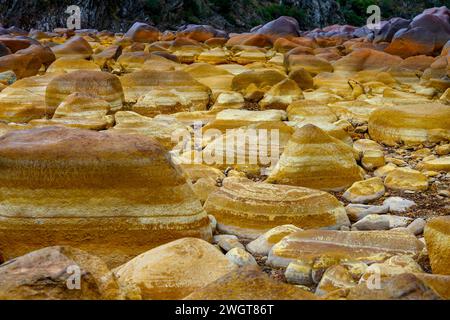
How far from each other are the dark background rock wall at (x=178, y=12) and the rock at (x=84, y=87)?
2079 centimetres

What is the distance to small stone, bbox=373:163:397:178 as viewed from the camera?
5.10 meters

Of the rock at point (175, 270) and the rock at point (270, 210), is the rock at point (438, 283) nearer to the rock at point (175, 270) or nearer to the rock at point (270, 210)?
the rock at point (175, 270)

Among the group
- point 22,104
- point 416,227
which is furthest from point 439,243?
point 22,104

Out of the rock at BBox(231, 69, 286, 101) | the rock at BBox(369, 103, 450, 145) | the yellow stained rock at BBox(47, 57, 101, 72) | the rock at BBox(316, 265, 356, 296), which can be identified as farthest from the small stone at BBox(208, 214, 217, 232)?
the yellow stained rock at BBox(47, 57, 101, 72)

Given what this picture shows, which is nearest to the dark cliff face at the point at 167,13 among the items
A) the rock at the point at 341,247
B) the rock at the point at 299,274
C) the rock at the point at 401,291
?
the rock at the point at 341,247

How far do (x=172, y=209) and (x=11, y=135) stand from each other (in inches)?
38.7

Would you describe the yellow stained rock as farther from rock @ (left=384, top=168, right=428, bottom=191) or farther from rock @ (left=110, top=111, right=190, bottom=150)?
rock @ (left=384, top=168, right=428, bottom=191)

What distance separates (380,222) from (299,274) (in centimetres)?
104

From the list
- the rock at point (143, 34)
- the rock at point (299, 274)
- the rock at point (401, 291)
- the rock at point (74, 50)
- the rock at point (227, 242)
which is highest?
the rock at point (401, 291)

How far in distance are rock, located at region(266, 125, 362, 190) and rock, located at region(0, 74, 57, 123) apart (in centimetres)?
343

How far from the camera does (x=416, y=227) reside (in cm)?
379

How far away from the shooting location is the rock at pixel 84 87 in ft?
24.1

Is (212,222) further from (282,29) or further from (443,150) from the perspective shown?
(282,29)

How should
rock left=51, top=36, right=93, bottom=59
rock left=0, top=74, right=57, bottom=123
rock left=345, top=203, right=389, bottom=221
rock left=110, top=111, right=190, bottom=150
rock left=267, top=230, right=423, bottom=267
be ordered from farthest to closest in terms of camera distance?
rock left=51, top=36, right=93, bottom=59 → rock left=0, top=74, right=57, bottom=123 → rock left=110, top=111, right=190, bottom=150 → rock left=345, top=203, right=389, bottom=221 → rock left=267, top=230, right=423, bottom=267
